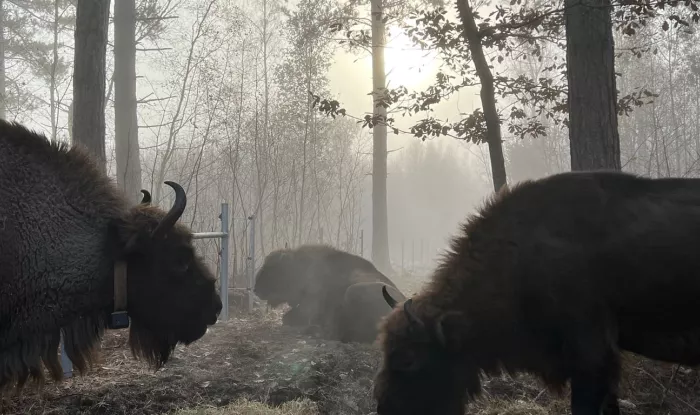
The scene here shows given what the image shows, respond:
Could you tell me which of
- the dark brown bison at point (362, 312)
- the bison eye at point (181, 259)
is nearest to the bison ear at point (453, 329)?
the bison eye at point (181, 259)

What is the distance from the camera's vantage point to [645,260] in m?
3.52

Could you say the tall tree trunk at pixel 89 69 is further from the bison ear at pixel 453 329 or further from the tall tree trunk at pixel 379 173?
the tall tree trunk at pixel 379 173

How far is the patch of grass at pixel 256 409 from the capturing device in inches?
177

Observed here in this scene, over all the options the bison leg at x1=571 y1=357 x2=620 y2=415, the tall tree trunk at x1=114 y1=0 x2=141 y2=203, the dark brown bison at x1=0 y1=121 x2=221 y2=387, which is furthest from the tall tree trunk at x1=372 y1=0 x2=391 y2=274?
the bison leg at x1=571 y1=357 x2=620 y2=415

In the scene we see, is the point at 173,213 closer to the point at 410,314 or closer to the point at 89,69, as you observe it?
the point at 410,314

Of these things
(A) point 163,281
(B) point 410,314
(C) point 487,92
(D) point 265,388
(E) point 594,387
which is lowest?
(D) point 265,388

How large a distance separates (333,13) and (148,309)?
16213mm

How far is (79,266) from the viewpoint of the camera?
139 inches

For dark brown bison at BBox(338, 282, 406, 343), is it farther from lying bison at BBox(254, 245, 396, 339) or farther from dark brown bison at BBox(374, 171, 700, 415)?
dark brown bison at BBox(374, 171, 700, 415)

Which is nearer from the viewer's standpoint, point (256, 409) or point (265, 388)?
point (256, 409)

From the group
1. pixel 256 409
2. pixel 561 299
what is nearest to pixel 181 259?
pixel 256 409

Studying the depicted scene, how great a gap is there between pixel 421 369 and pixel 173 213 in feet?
6.31

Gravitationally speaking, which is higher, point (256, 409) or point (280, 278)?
point (280, 278)

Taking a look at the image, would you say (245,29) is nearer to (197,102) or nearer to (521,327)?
(197,102)
